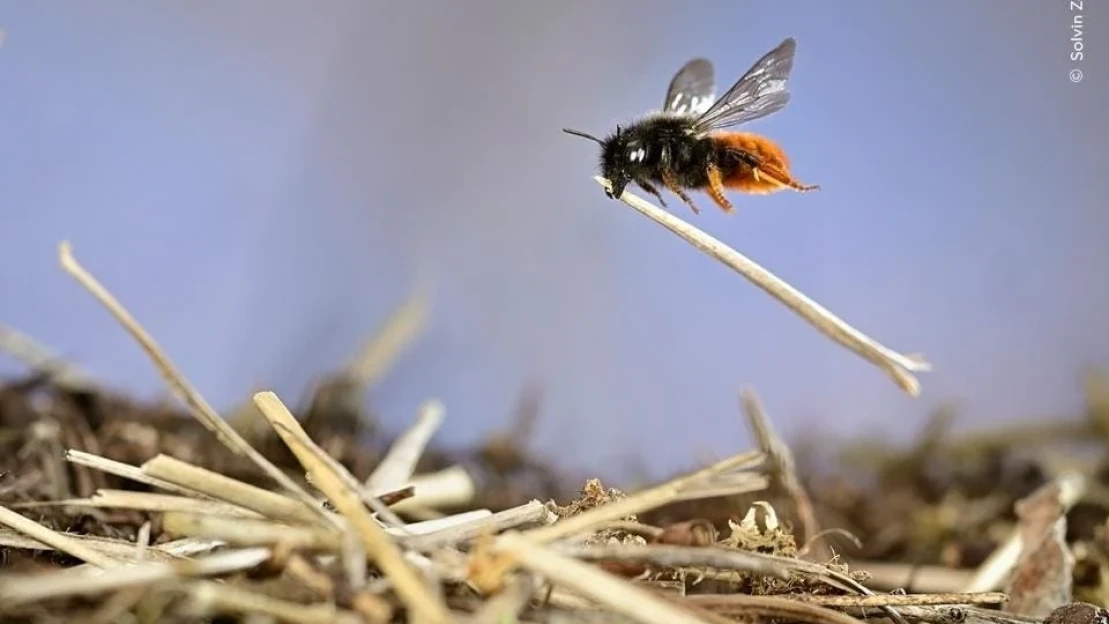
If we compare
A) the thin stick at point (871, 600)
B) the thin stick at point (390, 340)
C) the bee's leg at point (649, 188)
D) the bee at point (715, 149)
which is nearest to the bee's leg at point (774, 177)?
the bee at point (715, 149)

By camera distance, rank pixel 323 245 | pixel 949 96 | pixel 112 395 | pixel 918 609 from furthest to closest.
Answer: pixel 323 245
pixel 949 96
pixel 112 395
pixel 918 609

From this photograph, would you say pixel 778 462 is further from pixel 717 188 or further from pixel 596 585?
pixel 596 585

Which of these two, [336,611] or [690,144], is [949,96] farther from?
[336,611]

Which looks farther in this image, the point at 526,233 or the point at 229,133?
the point at 526,233

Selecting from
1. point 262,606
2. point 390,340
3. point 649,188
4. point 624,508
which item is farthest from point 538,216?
point 262,606

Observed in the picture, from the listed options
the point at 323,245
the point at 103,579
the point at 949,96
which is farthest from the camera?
the point at 323,245

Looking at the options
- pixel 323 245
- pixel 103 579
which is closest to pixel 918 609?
pixel 103 579

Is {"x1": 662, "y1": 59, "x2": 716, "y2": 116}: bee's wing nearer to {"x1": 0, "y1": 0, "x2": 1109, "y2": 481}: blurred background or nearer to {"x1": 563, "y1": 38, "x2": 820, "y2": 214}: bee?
{"x1": 563, "y1": 38, "x2": 820, "y2": 214}: bee

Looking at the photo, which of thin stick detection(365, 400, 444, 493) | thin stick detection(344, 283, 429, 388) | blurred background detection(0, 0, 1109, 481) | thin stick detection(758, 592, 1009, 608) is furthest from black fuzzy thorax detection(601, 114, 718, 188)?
thin stick detection(344, 283, 429, 388)
